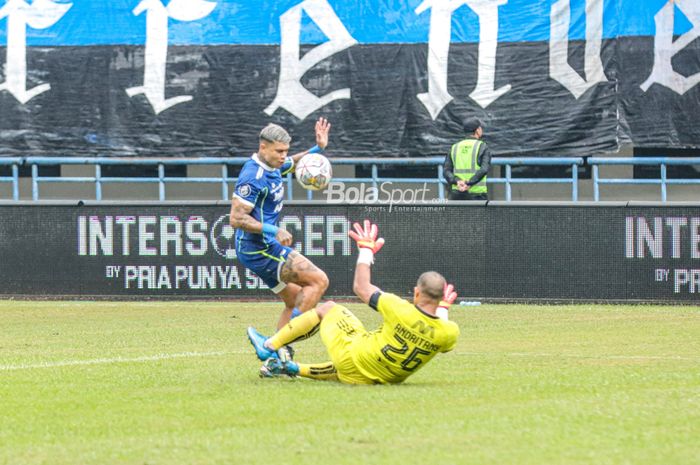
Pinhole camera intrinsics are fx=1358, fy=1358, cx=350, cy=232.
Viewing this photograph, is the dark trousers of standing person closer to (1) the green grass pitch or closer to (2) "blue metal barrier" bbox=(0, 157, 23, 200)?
(1) the green grass pitch

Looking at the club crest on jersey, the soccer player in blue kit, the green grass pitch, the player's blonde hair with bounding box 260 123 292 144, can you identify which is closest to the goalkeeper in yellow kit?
the green grass pitch

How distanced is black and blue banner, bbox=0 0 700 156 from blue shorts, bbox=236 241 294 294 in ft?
31.2

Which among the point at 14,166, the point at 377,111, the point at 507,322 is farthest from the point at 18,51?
the point at 507,322

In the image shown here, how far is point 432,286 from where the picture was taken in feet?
31.1

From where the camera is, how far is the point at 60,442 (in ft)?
25.5

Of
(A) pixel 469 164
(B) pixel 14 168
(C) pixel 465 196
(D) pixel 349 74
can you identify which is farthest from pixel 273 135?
(B) pixel 14 168

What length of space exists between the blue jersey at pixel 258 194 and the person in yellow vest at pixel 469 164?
793cm

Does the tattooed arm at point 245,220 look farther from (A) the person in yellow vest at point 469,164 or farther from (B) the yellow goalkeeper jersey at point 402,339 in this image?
(A) the person in yellow vest at point 469,164

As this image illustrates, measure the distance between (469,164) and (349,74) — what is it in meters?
2.89

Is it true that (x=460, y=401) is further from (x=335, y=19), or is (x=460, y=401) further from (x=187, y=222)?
(x=335, y=19)

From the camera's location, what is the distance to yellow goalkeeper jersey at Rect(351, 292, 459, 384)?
9547 mm

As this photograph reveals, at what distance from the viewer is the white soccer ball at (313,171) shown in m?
13.6

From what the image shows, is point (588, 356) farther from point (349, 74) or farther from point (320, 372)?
point (349, 74)

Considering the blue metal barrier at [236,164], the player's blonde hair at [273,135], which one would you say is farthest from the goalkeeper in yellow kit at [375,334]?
the blue metal barrier at [236,164]
